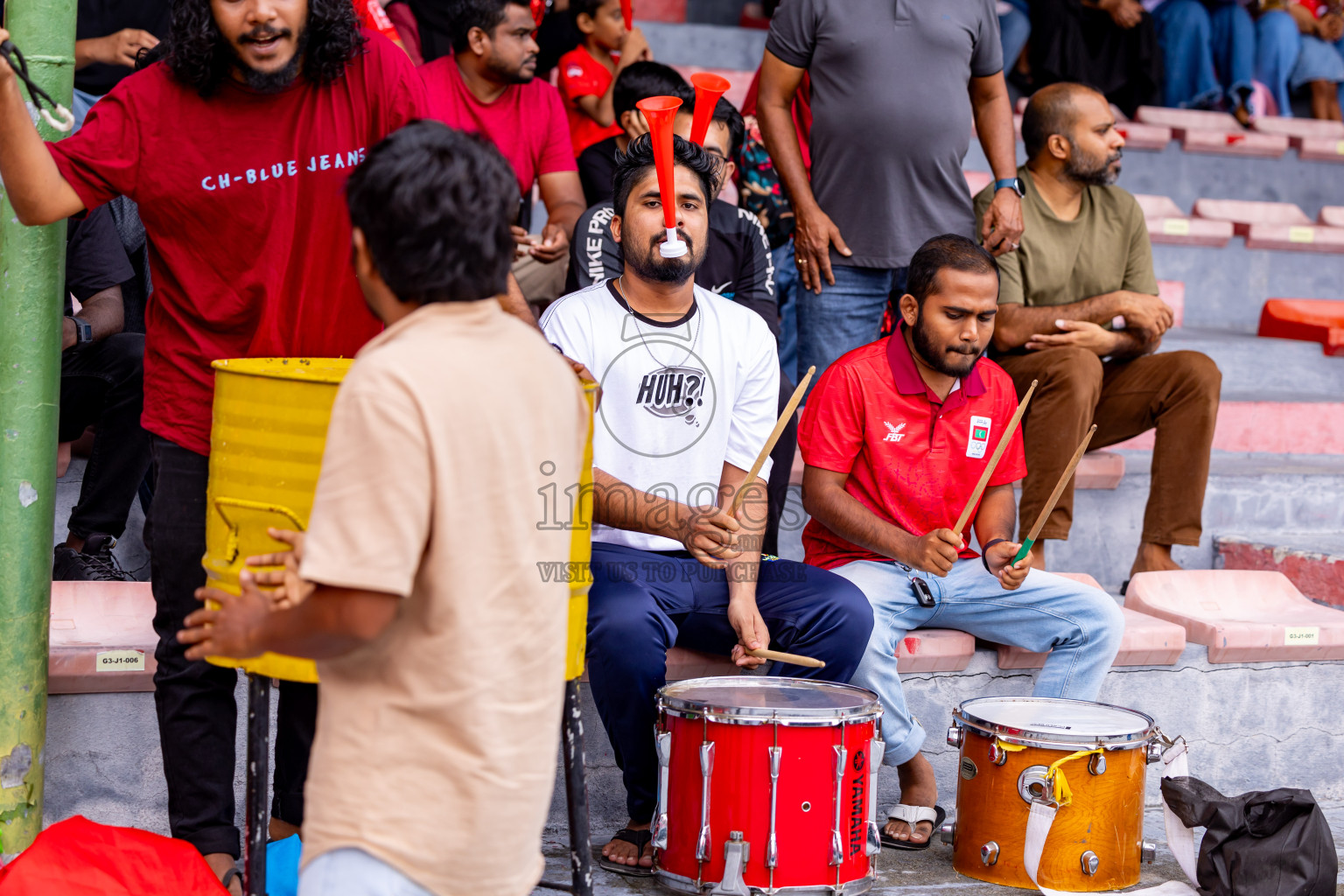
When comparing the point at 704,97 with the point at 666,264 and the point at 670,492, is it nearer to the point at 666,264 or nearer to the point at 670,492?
the point at 666,264

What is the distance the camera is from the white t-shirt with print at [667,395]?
3.01m

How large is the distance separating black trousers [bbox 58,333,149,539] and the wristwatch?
3 centimetres

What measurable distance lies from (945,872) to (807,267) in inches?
68.1

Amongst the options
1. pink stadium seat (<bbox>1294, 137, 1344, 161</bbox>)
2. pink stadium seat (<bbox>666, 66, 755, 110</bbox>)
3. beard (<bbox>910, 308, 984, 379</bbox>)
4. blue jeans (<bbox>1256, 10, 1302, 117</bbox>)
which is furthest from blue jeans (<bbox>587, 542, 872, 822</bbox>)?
blue jeans (<bbox>1256, 10, 1302, 117</bbox>)

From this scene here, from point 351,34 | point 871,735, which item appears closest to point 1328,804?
point 871,735

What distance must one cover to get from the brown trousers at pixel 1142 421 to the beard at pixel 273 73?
236cm

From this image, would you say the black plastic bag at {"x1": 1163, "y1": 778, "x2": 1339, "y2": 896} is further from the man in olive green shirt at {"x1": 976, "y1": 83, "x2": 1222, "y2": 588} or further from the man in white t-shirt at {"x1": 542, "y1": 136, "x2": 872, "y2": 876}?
the man in olive green shirt at {"x1": 976, "y1": 83, "x2": 1222, "y2": 588}

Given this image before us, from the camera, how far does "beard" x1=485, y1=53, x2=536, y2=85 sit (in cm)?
414

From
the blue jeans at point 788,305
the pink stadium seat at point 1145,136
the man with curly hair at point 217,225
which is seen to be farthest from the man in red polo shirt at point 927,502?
the pink stadium seat at point 1145,136

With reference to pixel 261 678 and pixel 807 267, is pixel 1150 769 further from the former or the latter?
pixel 261 678

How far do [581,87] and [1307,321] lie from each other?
3.18 meters

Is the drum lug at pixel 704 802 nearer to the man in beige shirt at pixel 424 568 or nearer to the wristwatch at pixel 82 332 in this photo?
the man in beige shirt at pixel 424 568

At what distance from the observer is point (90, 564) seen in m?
3.23

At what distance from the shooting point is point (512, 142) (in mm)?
4152
